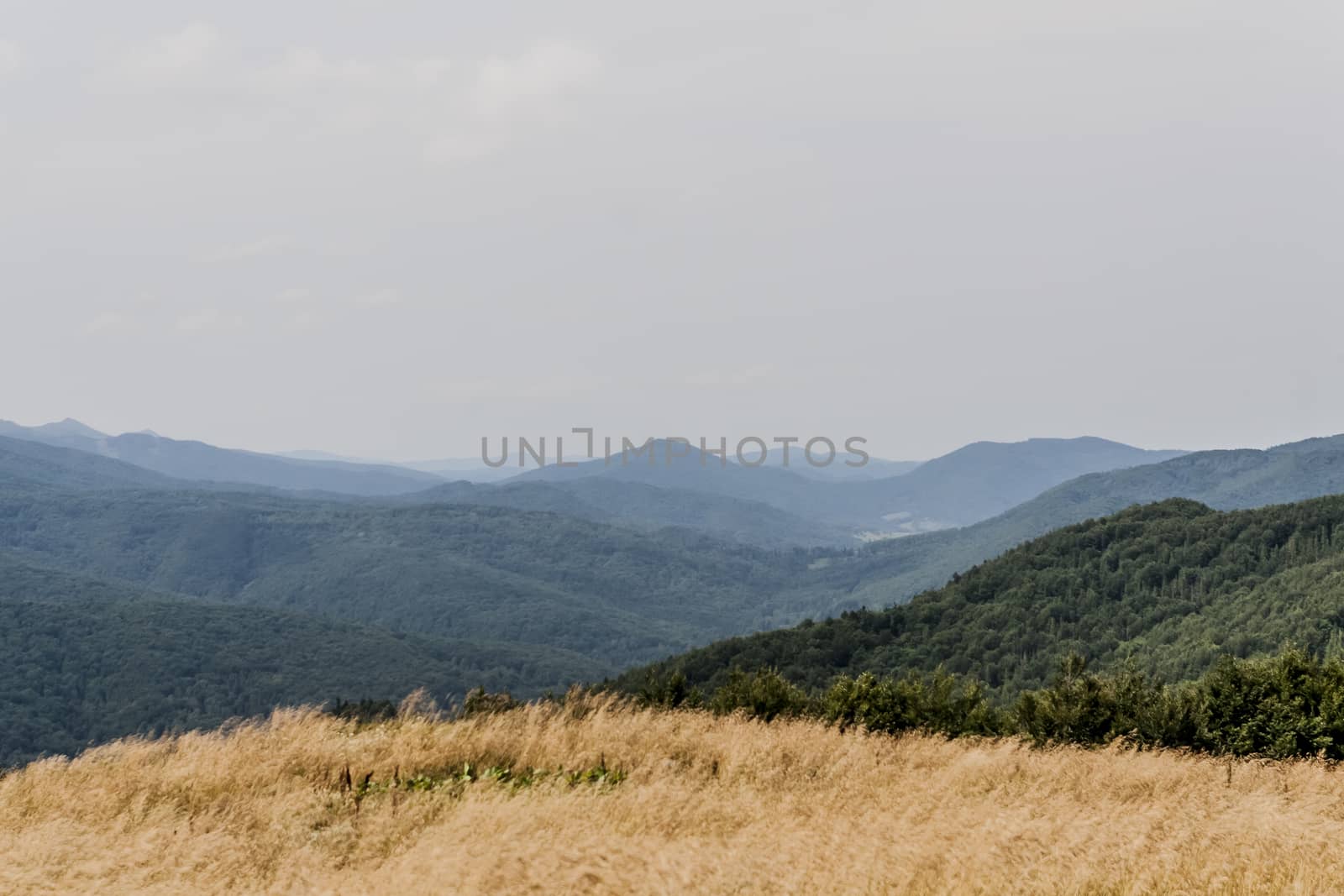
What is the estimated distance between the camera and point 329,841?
7277 mm

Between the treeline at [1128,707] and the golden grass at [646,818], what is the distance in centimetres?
565

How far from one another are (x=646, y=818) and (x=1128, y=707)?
1720 centimetres

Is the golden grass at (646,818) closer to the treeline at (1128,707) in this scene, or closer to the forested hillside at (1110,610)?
the treeline at (1128,707)

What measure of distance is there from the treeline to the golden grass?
565 centimetres

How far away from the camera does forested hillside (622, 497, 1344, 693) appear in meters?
110

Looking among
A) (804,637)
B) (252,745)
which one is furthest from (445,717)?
(804,637)

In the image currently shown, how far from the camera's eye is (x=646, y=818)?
7.46 metres

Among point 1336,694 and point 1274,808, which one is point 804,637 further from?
point 1274,808

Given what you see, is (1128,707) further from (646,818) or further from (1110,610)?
(1110,610)

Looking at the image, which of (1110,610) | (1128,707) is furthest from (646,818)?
(1110,610)

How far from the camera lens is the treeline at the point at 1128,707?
17500mm

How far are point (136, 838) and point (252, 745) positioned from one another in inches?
116

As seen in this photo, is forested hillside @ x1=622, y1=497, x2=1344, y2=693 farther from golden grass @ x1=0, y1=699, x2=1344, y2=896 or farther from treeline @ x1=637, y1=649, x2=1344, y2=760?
golden grass @ x1=0, y1=699, x2=1344, y2=896

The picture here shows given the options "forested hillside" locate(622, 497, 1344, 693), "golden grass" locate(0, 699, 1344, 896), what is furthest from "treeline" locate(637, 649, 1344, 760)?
"forested hillside" locate(622, 497, 1344, 693)
